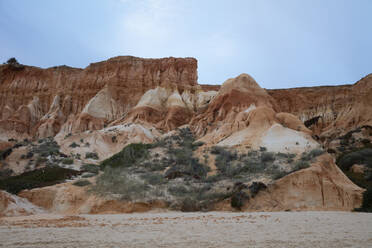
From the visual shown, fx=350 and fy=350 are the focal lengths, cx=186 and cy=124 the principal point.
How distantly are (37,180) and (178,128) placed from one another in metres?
16.9

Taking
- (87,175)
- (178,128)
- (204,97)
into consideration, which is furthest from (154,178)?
(204,97)

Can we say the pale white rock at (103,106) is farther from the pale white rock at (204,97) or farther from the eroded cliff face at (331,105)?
the eroded cliff face at (331,105)

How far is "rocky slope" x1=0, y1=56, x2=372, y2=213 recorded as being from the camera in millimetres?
16562

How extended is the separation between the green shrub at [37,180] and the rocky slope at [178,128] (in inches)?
44.3

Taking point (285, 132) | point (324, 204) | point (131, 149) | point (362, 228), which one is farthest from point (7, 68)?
point (362, 228)

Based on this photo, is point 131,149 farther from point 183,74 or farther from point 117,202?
point 183,74

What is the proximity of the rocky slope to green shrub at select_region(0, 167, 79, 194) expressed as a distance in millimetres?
1124

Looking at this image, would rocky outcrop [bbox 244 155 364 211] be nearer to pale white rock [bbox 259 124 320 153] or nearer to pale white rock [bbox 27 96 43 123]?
pale white rock [bbox 259 124 320 153]

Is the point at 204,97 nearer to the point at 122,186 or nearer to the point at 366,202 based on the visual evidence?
the point at 122,186

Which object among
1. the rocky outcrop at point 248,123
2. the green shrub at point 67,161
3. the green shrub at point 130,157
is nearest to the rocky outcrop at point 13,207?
the green shrub at point 130,157

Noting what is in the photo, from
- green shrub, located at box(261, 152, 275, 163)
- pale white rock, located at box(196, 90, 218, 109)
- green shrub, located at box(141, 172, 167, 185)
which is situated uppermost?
pale white rock, located at box(196, 90, 218, 109)

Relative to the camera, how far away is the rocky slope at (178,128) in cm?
1656

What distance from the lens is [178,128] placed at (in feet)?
115

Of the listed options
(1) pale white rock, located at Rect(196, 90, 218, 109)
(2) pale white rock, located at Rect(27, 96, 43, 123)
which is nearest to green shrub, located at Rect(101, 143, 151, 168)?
(1) pale white rock, located at Rect(196, 90, 218, 109)
